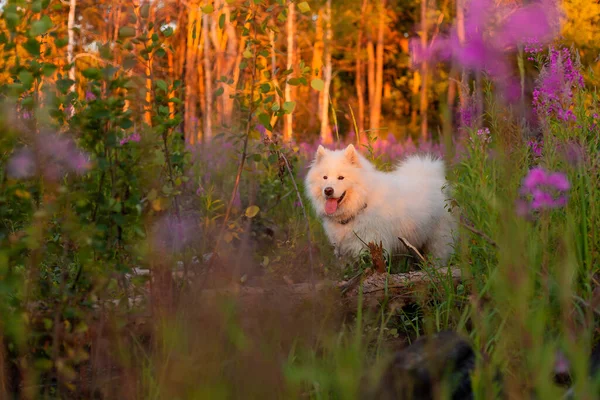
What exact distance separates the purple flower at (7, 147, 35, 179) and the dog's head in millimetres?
3419

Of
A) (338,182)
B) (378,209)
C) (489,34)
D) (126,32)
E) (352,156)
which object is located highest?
(126,32)

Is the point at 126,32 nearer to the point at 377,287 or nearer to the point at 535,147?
the point at 377,287

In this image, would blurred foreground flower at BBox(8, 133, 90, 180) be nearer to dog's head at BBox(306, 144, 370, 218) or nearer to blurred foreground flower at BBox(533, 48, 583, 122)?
blurred foreground flower at BBox(533, 48, 583, 122)

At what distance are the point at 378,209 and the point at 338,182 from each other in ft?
1.44

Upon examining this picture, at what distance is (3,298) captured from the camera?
2.49 meters

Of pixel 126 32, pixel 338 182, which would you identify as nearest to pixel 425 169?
pixel 338 182

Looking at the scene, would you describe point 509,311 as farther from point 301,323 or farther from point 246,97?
point 246,97

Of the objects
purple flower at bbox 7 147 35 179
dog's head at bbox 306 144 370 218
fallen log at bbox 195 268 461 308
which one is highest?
purple flower at bbox 7 147 35 179

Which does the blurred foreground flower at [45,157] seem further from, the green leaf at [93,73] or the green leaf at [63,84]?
the green leaf at [93,73]

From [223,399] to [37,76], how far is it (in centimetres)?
138

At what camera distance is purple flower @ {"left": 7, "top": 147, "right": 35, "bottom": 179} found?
238 cm

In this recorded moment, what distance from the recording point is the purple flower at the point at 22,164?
2.38 metres

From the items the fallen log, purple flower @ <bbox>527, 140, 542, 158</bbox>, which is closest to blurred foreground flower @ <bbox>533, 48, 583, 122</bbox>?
purple flower @ <bbox>527, 140, 542, 158</bbox>

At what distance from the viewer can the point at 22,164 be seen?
2.38m
